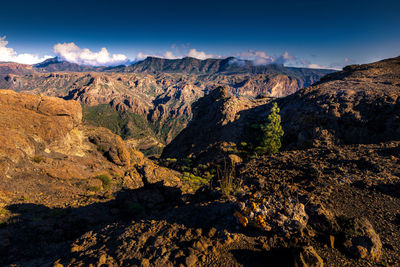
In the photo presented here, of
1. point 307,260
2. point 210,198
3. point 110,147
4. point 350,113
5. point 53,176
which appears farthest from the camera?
point 350,113

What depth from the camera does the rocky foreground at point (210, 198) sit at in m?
5.91

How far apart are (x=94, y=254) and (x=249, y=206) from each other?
20.3 ft

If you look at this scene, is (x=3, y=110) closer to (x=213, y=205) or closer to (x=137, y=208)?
(x=137, y=208)

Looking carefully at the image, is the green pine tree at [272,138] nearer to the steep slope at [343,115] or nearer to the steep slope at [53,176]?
the steep slope at [343,115]

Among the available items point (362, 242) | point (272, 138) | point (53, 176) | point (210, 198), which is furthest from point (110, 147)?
point (362, 242)

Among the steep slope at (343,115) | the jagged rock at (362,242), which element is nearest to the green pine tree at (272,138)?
the steep slope at (343,115)

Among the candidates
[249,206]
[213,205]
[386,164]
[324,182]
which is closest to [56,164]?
[213,205]

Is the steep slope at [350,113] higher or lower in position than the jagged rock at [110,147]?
higher

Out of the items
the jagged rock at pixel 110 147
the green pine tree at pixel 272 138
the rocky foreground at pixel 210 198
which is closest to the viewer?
the rocky foreground at pixel 210 198

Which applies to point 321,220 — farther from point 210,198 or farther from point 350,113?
point 350,113

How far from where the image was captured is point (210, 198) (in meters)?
10.1

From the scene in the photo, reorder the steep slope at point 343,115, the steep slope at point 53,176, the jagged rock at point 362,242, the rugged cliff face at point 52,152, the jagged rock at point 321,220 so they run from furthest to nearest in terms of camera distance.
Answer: the steep slope at point 343,115, the rugged cliff face at point 52,152, the steep slope at point 53,176, the jagged rock at point 321,220, the jagged rock at point 362,242

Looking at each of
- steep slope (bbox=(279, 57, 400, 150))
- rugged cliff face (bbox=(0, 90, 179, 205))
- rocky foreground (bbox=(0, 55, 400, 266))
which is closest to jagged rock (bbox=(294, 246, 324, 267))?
rocky foreground (bbox=(0, 55, 400, 266))

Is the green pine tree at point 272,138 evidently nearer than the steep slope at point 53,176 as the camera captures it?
No
